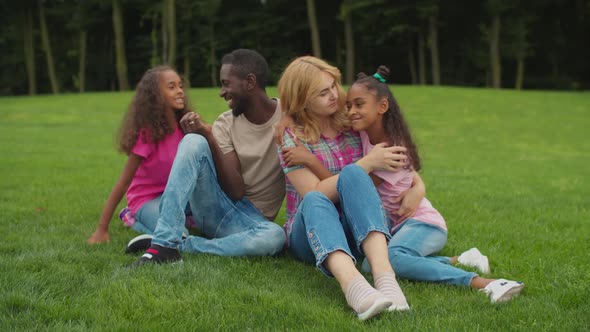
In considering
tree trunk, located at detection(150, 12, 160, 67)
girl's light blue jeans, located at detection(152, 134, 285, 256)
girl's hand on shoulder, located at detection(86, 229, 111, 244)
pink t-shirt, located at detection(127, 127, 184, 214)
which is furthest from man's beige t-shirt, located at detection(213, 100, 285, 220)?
tree trunk, located at detection(150, 12, 160, 67)

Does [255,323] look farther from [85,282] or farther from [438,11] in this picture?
[438,11]

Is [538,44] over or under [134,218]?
over

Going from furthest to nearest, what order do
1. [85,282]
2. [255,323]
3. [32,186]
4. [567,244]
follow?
[32,186] < [567,244] < [85,282] < [255,323]

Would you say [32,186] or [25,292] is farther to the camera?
[32,186]

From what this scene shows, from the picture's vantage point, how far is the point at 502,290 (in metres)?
3.25

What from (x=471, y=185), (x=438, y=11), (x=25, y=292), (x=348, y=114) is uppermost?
(x=438, y=11)

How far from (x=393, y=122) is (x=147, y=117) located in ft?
6.25

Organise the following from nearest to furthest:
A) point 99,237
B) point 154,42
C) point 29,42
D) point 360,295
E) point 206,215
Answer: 1. point 360,295
2. point 206,215
3. point 99,237
4. point 29,42
5. point 154,42

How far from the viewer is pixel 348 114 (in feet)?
13.0

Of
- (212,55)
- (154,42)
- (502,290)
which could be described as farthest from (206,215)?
(154,42)

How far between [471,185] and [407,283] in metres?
4.85

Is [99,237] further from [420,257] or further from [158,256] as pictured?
[420,257]

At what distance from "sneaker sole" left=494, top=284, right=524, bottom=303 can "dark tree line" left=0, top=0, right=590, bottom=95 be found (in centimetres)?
2969

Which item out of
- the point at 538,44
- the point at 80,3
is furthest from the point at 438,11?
the point at 80,3
